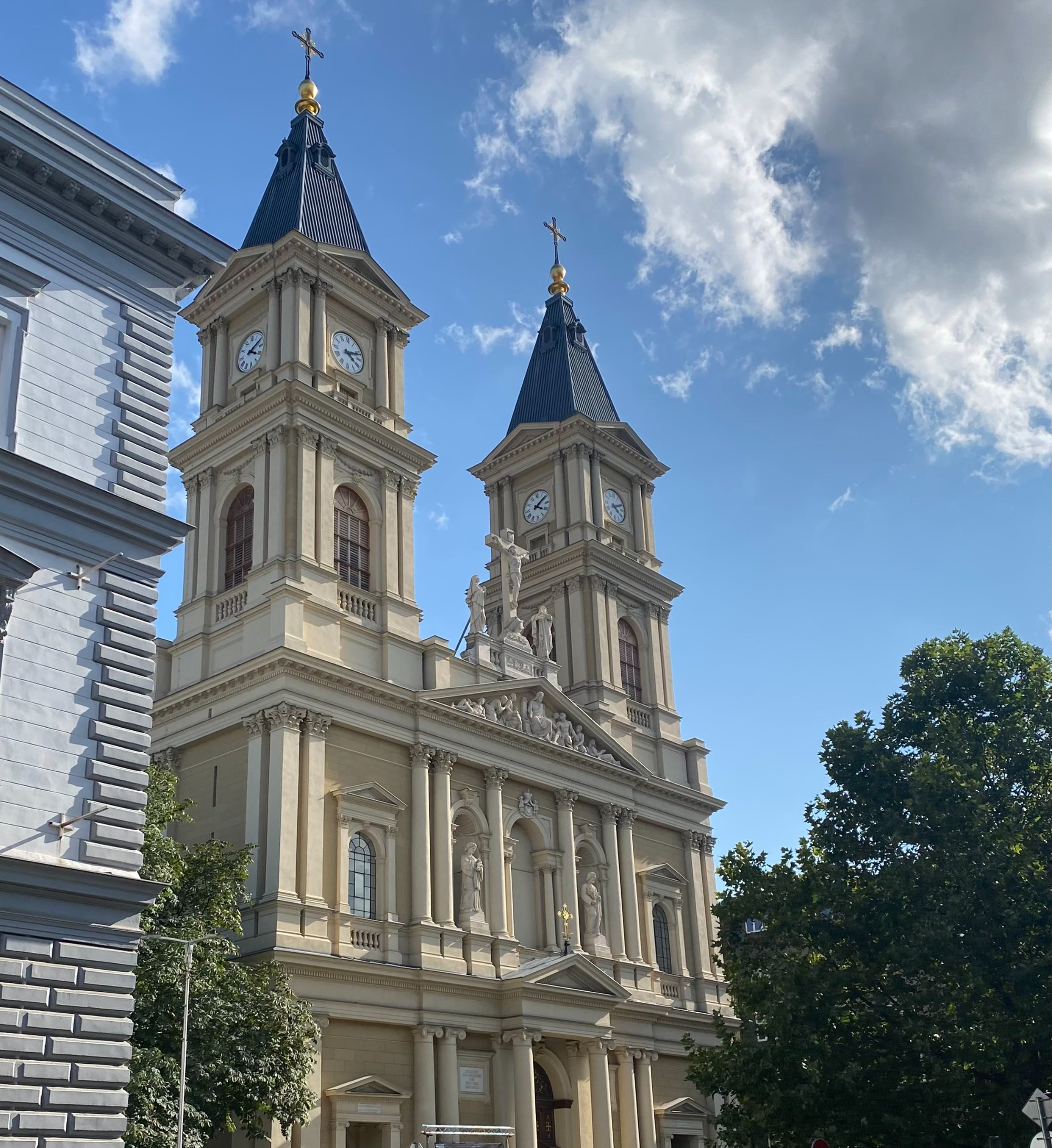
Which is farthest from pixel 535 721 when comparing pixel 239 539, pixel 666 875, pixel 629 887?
pixel 239 539

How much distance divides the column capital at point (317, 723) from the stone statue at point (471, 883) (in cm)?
556

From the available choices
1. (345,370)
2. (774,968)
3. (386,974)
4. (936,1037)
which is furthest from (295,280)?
(936,1037)

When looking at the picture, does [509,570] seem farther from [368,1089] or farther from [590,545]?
[368,1089]

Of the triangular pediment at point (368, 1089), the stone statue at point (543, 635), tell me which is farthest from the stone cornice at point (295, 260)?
the triangular pediment at point (368, 1089)

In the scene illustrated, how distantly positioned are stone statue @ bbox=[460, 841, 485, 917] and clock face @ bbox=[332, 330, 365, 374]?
47.9ft

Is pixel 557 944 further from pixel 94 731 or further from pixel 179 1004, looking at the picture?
pixel 94 731

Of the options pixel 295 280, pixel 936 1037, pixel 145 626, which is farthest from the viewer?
pixel 295 280

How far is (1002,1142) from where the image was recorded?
25.9m

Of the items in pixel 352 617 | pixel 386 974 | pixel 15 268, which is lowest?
pixel 386 974

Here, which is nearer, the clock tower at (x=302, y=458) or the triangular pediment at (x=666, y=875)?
the clock tower at (x=302, y=458)

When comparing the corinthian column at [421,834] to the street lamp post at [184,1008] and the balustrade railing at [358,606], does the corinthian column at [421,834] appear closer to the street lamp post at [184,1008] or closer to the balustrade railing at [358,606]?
the balustrade railing at [358,606]

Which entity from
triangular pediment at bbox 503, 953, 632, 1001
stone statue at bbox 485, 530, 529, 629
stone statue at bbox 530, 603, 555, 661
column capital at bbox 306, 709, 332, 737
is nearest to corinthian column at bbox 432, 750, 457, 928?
triangular pediment at bbox 503, 953, 632, 1001

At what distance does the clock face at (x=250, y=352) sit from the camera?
39.6m

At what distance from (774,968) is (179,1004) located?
11955mm
